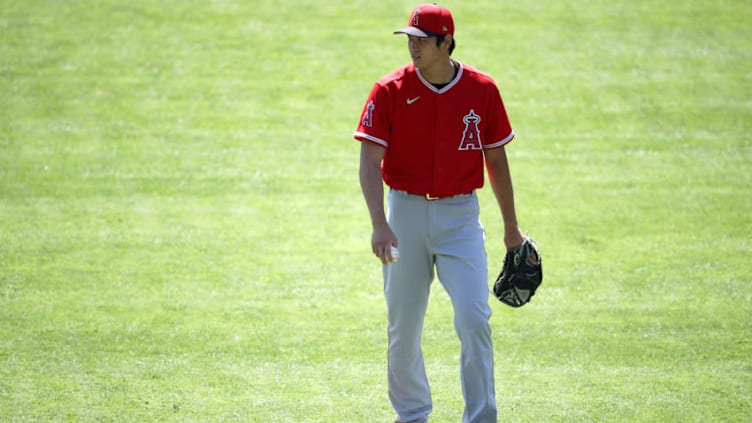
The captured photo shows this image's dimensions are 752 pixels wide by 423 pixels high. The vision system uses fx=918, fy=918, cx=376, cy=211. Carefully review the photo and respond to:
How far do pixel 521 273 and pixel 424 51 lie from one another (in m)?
1.19

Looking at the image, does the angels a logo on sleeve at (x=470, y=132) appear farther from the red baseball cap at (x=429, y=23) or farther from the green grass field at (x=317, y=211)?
the green grass field at (x=317, y=211)

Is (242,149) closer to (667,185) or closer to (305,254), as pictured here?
(305,254)

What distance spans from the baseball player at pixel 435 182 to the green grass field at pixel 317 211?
746mm

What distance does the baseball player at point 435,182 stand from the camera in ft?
13.6

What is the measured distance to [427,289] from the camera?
439 cm

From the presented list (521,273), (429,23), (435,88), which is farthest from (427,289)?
(429,23)

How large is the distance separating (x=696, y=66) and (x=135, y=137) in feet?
20.4

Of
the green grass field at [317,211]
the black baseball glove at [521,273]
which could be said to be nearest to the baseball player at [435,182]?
the black baseball glove at [521,273]

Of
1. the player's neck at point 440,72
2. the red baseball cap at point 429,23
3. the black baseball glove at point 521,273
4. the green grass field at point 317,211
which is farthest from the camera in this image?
the green grass field at point 317,211

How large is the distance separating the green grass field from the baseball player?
29.4 inches

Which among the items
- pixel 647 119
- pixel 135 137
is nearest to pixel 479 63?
pixel 647 119

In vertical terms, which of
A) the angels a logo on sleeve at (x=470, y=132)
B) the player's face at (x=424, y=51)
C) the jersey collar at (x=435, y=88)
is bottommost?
the angels a logo on sleeve at (x=470, y=132)

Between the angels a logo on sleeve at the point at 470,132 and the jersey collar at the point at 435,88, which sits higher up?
the jersey collar at the point at 435,88

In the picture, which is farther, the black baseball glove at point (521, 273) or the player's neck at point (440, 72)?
the black baseball glove at point (521, 273)
